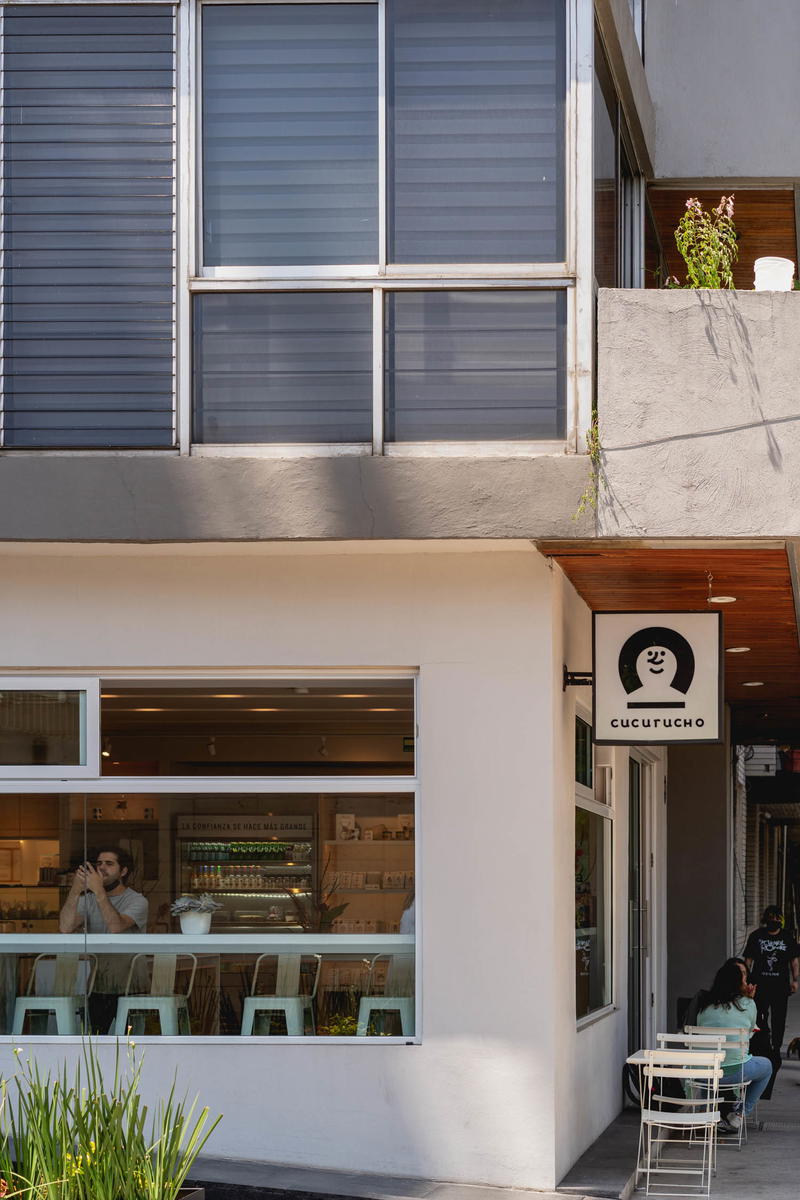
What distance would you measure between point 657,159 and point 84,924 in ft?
22.0

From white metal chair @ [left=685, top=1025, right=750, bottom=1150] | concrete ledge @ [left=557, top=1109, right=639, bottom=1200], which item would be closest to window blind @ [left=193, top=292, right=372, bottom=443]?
concrete ledge @ [left=557, top=1109, right=639, bottom=1200]

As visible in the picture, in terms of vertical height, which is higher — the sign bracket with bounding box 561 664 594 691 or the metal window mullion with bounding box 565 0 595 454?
the metal window mullion with bounding box 565 0 595 454

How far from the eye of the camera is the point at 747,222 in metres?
12.1

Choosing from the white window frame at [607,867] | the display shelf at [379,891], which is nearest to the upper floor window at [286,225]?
the display shelf at [379,891]

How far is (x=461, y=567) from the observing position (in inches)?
337

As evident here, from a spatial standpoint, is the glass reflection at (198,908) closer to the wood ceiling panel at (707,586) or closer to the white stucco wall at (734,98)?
the wood ceiling panel at (707,586)

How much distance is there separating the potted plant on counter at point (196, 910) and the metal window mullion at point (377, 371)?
8.41 ft

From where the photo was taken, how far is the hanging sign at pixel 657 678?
349 inches

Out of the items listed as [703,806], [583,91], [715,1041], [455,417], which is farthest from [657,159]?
[703,806]

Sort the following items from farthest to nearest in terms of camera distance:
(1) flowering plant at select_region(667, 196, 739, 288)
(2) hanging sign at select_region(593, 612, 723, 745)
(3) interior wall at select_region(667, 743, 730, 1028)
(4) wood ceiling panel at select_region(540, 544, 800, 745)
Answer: (3) interior wall at select_region(667, 743, 730, 1028) < (2) hanging sign at select_region(593, 612, 723, 745) < (4) wood ceiling panel at select_region(540, 544, 800, 745) < (1) flowering plant at select_region(667, 196, 739, 288)

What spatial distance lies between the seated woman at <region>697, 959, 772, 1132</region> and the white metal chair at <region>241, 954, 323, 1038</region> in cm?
358

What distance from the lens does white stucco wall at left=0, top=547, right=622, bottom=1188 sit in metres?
8.30

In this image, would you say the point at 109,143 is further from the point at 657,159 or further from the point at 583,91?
the point at 657,159

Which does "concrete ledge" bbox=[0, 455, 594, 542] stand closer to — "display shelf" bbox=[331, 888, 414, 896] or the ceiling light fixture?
"display shelf" bbox=[331, 888, 414, 896]
